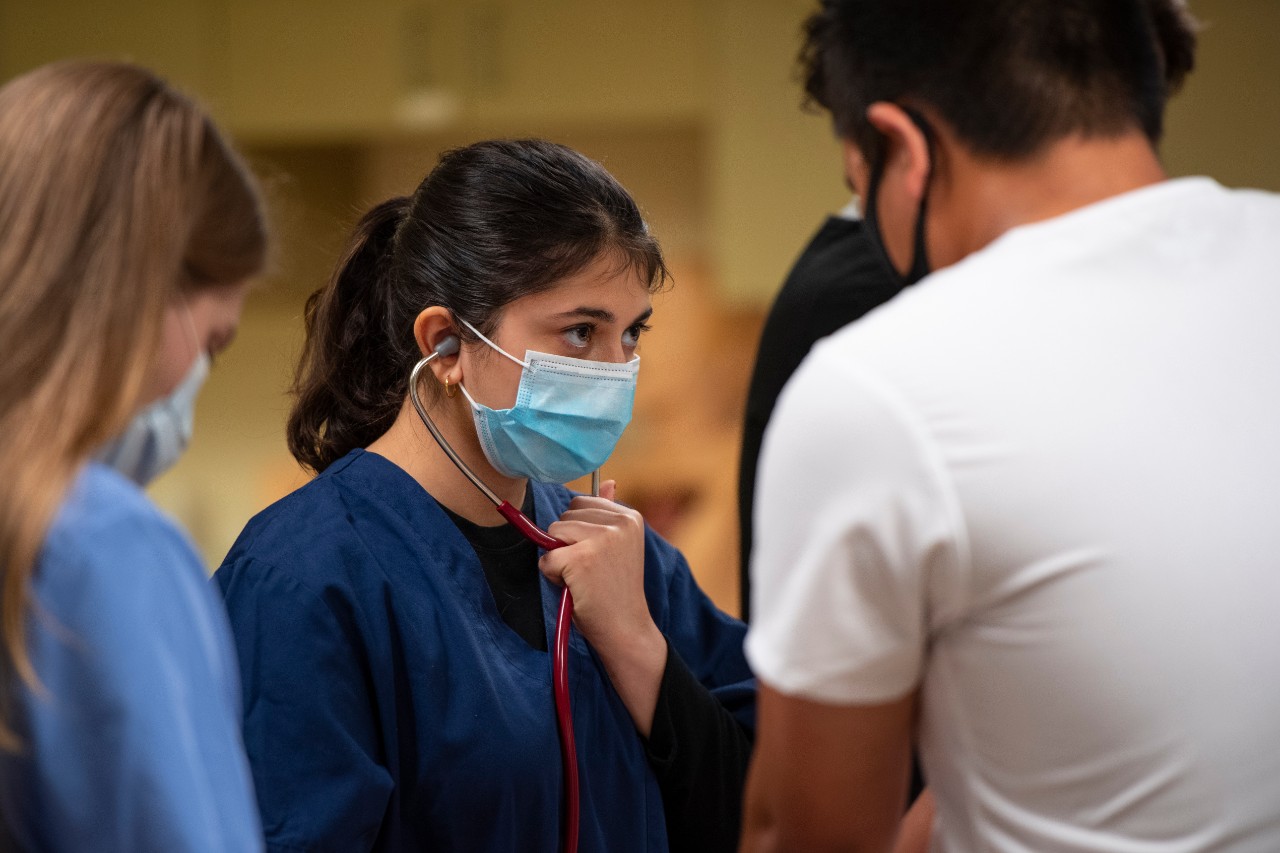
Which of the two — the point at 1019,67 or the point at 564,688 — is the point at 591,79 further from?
the point at 1019,67

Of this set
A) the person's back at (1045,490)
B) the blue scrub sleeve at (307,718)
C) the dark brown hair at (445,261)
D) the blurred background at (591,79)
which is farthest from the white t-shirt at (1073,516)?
the blurred background at (591,79)

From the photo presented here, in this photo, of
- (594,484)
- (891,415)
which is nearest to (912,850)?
(891,415)

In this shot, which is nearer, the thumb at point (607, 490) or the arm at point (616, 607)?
the arm at point (616, 607)

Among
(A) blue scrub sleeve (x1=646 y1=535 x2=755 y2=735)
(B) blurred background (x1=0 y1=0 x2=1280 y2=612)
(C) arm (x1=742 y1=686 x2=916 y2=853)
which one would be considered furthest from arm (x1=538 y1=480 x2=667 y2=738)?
(B) blurred background (x1=0 y1=0 x2=1280 y2=612)

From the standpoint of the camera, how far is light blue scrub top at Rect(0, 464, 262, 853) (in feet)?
2.22

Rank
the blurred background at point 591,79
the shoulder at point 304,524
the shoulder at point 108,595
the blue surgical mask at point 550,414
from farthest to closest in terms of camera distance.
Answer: the blurred background at point 591,79 → the blue surgical mask at point 550,414 → the shoulder at point 304,524 → the shoulder at point 108,595

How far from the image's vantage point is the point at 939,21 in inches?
32.9

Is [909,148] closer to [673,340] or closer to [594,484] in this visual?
[594,484]

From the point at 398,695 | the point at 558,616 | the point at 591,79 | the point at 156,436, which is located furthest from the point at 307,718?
the point at 591,79

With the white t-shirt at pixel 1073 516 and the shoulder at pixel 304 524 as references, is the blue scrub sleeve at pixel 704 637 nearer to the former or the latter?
the shoulder at pixel 304 524

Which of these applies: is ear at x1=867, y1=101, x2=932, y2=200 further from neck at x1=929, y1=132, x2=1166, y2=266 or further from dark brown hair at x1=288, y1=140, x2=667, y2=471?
dark brown hair at x1=288, y1=140, x2=667, y2=471

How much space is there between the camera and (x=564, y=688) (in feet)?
4.24

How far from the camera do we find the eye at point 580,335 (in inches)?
53.0

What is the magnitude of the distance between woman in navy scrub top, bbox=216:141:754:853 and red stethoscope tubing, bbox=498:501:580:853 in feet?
0.04
